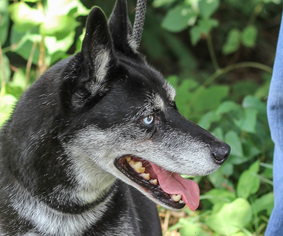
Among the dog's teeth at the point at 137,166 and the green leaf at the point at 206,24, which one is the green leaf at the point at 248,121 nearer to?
the green leaf at the point at 206,24

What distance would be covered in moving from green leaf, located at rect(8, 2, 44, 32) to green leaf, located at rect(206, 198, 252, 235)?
1892 mm

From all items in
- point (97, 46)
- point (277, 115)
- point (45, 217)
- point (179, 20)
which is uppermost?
point (97, 46)

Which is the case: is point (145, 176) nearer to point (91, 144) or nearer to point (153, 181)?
point (153, 181)

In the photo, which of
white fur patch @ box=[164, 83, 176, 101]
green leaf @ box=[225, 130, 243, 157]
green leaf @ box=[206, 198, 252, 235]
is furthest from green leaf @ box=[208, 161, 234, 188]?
white fur patch @ box=[164, 83, 176, 101]

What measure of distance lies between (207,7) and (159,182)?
8.34ft

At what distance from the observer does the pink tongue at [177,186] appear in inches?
108

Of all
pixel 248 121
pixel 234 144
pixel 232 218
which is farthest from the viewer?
pixel 248 121

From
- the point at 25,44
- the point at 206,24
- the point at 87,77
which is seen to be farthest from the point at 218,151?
the point at 206,24

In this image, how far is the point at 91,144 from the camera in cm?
267

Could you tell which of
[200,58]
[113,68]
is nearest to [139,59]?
[113,68]

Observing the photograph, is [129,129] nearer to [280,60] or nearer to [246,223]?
[280,60]

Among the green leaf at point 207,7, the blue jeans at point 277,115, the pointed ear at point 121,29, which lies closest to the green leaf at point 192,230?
the blue jeans at point 277,115

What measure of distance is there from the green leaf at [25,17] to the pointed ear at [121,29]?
4.48 ft

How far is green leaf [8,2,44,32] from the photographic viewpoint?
4.14 meters
